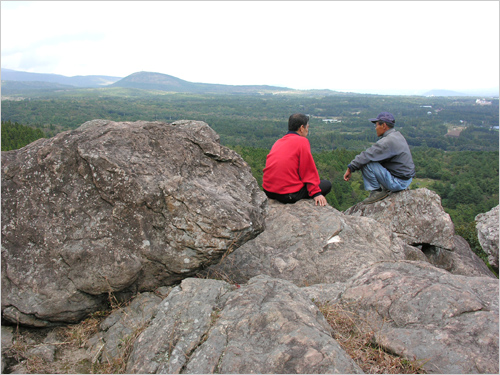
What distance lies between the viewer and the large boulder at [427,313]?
3.21m

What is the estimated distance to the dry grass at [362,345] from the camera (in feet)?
10.6

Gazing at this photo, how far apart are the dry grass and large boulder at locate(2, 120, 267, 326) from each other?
1.63 m

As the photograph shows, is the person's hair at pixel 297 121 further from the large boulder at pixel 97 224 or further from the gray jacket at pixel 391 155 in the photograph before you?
the large boulder at pixel 97 224

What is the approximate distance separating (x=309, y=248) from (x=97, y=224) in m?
3.70

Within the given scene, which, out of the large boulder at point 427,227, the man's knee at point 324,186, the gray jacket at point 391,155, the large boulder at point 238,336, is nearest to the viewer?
the large boulder at point 238,336

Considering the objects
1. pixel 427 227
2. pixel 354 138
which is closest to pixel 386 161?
pixel 427 227

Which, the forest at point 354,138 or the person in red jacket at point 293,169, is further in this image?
the forest at point 354,138

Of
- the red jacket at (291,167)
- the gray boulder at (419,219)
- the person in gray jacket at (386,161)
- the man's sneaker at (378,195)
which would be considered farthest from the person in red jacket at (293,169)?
the gray boulder at (419,219)

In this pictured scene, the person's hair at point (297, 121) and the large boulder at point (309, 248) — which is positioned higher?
the person's hair at point (297, 121)

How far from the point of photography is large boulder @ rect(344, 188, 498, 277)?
8.41 metres

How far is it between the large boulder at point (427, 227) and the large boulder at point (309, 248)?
A: 5.56 ft

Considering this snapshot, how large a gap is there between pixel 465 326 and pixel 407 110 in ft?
681

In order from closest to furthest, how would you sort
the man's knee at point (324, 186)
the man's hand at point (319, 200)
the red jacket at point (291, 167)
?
the red jacket at point (291, 167), the man's hand at point (319, 200), the man's knee at point (324, 186)

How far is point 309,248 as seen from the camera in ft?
20.2
